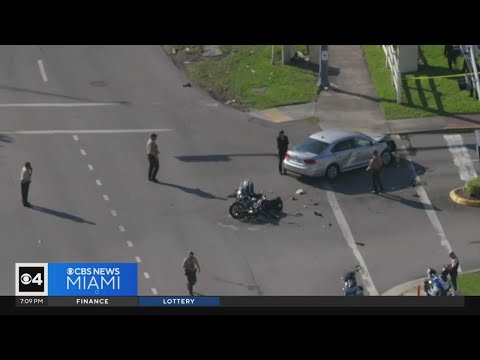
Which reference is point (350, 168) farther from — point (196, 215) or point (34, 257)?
point (34, 257)

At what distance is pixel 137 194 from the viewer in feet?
131

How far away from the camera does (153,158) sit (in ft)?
133

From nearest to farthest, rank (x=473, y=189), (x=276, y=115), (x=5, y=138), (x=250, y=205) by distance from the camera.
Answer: (x=250, y=205) → (x=473, y=189) → (x=5, y=138) → (x=276, y=115)

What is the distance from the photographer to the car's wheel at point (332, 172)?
41031mm

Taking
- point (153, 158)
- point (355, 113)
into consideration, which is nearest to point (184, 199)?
point (153, 158)

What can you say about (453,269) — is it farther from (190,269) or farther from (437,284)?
(190,269)

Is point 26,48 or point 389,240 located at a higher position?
point 26,48

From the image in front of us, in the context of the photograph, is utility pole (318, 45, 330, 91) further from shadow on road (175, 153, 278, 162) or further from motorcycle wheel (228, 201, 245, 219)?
motorcycle wheel (228, 201, 245, 219)

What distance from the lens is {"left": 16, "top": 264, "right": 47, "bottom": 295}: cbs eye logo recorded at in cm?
3306

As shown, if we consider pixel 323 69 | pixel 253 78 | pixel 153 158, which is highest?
pixel 323 69

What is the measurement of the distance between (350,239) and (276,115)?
29.2 ft

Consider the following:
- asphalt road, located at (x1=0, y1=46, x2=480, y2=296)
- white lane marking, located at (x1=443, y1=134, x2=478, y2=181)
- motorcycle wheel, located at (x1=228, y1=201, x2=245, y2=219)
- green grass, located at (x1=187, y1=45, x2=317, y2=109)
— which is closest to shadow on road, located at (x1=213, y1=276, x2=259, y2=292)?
asphalt road, located at (x1=0, y1=46, x2=480, y2=296)
